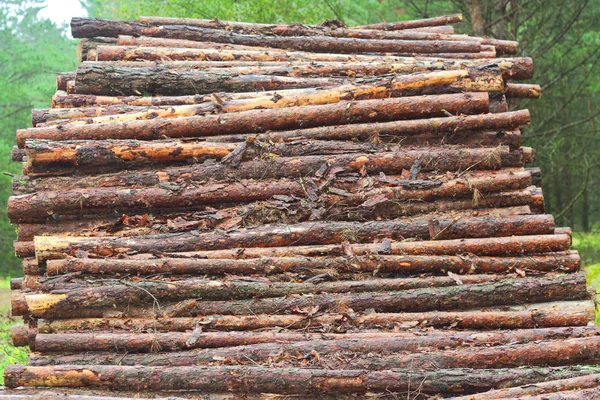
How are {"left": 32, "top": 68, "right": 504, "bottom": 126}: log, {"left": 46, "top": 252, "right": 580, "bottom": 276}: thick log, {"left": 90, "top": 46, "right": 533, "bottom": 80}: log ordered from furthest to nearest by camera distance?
{"left": 90, "top": 46, "right": 533, "bottom": 80}: log
{"left": 32, "top": 68, "right": 504, "bottom": 126}: log
{"left": 46, "top": 252, "right": 580, "bottom": 276}: thick log

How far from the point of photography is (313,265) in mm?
3975

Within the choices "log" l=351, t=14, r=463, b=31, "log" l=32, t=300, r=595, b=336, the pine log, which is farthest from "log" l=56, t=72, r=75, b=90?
the pine log

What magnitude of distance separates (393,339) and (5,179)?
1644 cm

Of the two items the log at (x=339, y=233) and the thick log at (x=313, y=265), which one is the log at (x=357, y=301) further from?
the log at (x=339, y=233)

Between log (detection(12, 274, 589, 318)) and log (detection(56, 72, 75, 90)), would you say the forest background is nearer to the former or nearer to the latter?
log (detection(56, 72, 75, 90))

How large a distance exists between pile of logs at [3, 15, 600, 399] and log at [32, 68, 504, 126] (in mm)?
16

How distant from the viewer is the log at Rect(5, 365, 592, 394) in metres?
3.28

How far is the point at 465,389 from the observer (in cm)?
329

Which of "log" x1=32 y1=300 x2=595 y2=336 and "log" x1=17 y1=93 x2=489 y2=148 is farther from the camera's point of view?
"log" x1=17 y1=93 x2=489 y2=148

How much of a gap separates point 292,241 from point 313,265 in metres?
0.30

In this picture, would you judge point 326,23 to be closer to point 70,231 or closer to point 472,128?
point 472,128

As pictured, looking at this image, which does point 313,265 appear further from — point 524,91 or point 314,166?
point 524,91

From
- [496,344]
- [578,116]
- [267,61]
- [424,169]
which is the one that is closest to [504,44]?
[267,61]

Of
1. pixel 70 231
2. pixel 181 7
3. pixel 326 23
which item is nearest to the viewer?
pixel 70 231
